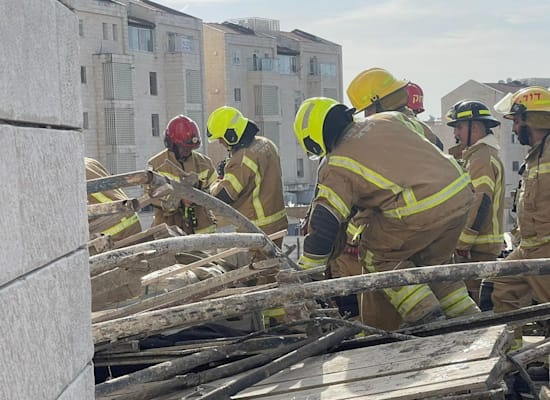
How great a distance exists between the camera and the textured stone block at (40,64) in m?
1.59

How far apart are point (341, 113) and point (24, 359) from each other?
149 inches

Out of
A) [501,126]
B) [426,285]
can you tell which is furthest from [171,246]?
[501,126]

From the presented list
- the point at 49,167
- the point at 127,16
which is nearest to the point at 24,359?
the point at 49,167

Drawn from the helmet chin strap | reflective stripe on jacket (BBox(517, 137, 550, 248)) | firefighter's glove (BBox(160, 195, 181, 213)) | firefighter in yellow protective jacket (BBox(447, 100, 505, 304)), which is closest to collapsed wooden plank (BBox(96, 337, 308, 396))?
reflective stripe on jacket (BBox(517, 137, 550, 248))

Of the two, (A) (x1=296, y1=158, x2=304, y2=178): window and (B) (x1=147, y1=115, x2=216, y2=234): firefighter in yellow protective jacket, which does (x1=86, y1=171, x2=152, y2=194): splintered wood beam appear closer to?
(B) (x1=147, y1=115, x2=216, y2=234): firefighter in yellow protective jacket

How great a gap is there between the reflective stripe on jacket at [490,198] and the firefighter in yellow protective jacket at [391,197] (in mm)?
1858

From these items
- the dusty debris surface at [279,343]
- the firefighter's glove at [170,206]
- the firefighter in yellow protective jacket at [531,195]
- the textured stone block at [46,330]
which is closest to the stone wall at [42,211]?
the textured stone block at [46,330]

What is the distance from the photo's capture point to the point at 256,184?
832 centimetres

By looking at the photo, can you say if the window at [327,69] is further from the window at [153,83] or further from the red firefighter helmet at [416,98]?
the red firefighter helmet at [416,98]

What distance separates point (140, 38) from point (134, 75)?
2.10 meters

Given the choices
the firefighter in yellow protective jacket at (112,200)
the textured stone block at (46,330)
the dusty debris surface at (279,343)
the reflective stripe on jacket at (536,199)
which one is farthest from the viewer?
the firefighter in yellow protective jacket at (112,200)

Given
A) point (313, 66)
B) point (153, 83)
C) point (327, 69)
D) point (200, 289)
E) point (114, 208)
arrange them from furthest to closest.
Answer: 1. point (327, 69)
2. point (313, 66)
3. point (153, 83)
4. point (114, 208)
5. point (200, 289)

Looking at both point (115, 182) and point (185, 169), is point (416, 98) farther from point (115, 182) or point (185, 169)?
point (115, 182)

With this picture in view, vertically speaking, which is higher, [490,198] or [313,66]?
[313,66]
